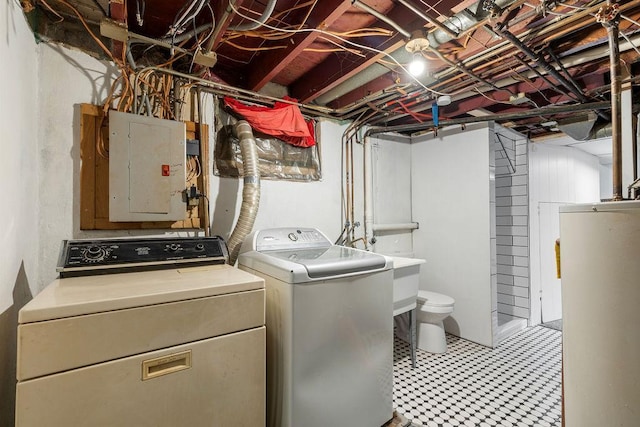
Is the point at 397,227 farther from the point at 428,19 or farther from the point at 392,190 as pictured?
the point at 428,19

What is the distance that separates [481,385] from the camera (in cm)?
217

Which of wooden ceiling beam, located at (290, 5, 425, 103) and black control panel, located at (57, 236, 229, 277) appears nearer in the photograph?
black control panel, located at (57, 236, 229, 277)

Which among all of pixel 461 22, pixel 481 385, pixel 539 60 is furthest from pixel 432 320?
pixel 461 22

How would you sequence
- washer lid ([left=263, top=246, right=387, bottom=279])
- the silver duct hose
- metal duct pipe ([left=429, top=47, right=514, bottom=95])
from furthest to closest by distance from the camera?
the silver duct hose
metal duct pipe ([left=429, top=47, right=514, bottom=95])
washer lid ([left=263, top=246, right=387, bottom=279])

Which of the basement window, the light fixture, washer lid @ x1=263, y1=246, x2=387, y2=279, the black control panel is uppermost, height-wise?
the light fixture

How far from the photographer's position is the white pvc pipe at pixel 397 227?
10.0ft

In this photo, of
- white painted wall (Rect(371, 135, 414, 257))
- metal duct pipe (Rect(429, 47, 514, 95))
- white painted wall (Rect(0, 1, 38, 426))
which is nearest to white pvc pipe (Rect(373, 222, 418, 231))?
white painted wall (Rect(371, 135, 414, 257))

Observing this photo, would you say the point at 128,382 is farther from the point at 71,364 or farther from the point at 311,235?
the point at 311,235

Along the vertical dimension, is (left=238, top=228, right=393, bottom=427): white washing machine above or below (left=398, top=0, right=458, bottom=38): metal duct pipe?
below

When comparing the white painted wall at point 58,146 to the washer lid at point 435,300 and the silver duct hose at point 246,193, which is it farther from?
the washer lid at point 435,300

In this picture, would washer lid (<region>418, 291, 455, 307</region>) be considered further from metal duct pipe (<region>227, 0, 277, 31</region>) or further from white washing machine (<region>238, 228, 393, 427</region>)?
metal duct pipe (<region>227, 0, 277, 31</region>)

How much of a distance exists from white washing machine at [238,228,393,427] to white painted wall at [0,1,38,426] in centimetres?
105

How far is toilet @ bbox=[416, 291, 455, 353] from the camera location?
8.52ft

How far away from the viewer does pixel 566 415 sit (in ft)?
4.11
